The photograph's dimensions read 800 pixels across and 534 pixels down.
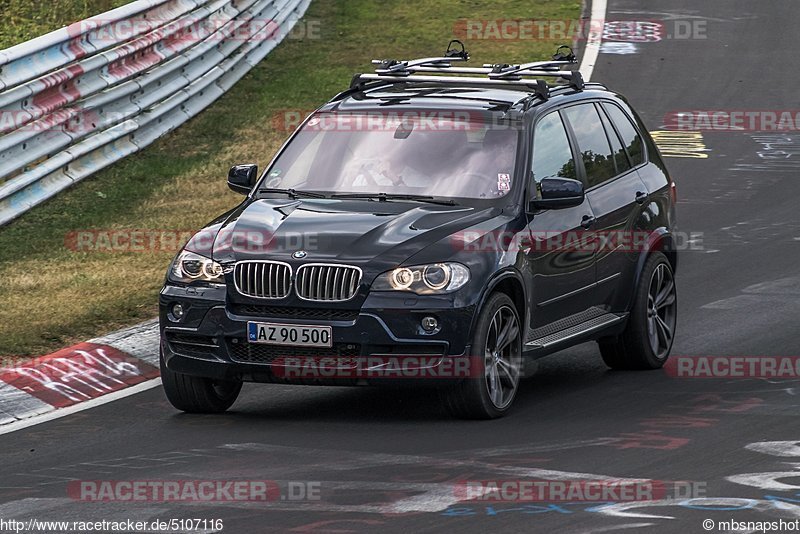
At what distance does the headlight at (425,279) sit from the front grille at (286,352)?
0.36 meters

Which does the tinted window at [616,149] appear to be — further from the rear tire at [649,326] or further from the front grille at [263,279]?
the front grille at [263,279]

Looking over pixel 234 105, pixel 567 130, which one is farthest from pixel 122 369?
pixel 234 105

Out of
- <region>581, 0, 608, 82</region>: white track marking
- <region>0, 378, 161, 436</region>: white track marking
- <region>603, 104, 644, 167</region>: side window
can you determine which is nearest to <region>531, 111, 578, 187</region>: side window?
<region>603, 104, 644, 167</region>: side window

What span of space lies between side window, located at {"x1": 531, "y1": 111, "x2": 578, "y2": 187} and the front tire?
105 centimetres

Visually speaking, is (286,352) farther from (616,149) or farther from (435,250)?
(616,149)

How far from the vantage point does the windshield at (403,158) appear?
33.6ft

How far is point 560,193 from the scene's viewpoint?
1001cm

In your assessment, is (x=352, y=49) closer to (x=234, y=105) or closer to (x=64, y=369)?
(x=234, y=105)

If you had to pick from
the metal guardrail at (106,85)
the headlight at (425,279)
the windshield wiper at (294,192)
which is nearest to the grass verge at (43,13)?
the metal guardrail at (106,85)

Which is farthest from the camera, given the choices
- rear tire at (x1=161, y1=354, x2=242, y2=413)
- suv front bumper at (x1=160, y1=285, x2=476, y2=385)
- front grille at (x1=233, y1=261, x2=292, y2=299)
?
rear tire at (x1=161, y1=354, x2=242, y2=413)

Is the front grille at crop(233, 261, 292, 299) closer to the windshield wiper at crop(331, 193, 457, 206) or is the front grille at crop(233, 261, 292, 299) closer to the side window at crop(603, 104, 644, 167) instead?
the windshield wiper at crop(331, 193, 457, 206)

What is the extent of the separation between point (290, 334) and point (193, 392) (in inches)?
34.8

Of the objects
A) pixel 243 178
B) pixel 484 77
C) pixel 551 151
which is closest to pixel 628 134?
pixel 484 77

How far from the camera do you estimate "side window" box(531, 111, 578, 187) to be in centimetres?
1046
